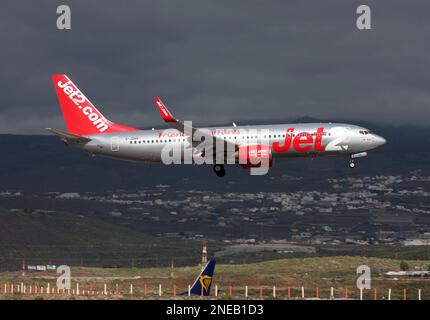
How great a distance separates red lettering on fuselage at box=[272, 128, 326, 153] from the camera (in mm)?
99812

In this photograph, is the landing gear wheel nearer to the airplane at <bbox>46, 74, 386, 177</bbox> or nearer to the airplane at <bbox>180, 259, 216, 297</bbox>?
the airplane at <bbox>46, 74, 386, 177</bbox>

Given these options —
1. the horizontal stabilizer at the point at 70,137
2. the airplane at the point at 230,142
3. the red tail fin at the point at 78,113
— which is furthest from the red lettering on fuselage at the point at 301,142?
the horizontal stabilizer at the point at 70,137

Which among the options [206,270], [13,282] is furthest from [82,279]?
[206,270]

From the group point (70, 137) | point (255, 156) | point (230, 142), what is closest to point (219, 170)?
point (230, 142)

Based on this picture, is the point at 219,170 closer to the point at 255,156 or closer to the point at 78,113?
the point at 255,156

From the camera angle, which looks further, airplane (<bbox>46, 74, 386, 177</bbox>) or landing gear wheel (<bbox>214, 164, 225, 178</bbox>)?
landing gear wheel (<bbox>214, 164, 225, 178</bbox>)

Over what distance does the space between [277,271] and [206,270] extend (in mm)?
53299

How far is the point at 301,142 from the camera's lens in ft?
327

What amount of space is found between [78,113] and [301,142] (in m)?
30.0

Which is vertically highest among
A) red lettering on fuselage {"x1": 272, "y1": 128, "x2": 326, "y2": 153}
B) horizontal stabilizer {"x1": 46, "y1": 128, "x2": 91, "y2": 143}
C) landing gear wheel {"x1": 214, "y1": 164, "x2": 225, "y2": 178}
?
horizontal stabilizer {"x1": 46, "y1": 128, "x2": 91, "y2": 143}

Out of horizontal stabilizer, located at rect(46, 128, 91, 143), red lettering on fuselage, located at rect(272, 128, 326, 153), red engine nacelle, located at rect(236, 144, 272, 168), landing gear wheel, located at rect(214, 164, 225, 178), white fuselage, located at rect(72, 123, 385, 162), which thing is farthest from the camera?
landing gear wheel, located at rect(214, 164, 225, 178)

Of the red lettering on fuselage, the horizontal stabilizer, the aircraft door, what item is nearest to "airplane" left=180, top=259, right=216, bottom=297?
the red lettering on fuselage

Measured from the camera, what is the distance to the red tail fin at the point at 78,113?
4356 inches
